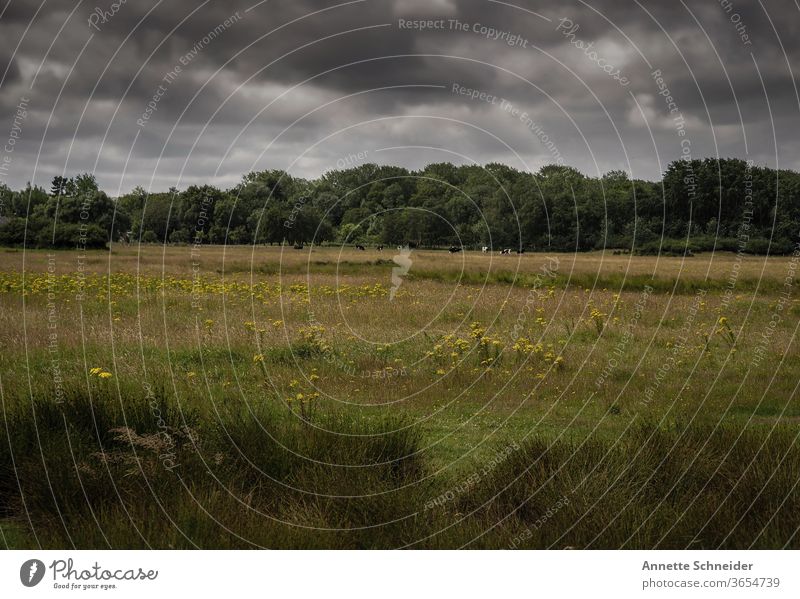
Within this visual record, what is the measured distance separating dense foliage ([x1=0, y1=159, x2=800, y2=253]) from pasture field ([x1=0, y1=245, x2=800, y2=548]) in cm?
1278

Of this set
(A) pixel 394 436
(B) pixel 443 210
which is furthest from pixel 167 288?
(B) pixel 443 210

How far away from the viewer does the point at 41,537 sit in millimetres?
5730

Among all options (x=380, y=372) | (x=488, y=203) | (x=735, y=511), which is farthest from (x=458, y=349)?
(x=488, y=203)

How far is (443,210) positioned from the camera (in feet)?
140

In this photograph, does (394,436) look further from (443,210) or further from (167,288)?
(443,210)

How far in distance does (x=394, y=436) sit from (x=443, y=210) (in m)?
36.0

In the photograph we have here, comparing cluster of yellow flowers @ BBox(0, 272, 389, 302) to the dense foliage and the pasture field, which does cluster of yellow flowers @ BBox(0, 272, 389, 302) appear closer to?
the pasture field

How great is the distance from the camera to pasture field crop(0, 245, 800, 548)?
19.1ft

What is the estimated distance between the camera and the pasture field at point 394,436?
5.81 metres

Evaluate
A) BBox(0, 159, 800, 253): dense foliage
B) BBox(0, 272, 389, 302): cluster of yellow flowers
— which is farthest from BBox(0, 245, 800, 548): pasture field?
BBox(0, 159, 800, 253): dense foliage

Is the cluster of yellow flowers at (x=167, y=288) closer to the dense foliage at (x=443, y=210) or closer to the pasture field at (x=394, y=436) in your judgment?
the pasture field at (x=394, y=436)

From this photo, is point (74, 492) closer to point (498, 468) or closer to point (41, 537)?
point (41, 537)

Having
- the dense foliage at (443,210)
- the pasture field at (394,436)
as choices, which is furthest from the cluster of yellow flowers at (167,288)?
the dense foliage at (443,210)

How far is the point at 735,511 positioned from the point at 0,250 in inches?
1692
